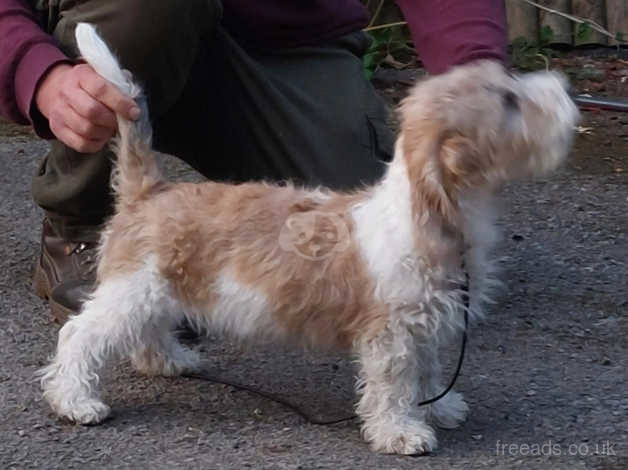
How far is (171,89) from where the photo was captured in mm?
3754

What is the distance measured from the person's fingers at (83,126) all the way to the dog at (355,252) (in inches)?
2.4

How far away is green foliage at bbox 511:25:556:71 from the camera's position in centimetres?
675

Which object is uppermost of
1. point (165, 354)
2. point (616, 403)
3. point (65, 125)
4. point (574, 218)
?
point (65, 125)

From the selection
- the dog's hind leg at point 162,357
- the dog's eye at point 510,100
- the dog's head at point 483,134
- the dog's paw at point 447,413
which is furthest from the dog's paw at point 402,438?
the dog's eye at point 510,100

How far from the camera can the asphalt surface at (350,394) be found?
311 cm

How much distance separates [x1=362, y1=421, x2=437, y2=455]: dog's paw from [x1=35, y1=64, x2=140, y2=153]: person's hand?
944mm

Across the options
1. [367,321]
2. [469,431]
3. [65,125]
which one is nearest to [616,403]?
[469,431]

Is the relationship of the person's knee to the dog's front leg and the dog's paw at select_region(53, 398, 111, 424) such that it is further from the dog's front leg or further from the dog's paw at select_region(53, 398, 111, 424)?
the dog's front leg

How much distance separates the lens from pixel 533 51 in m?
6.89

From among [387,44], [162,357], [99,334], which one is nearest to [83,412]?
[99,334]

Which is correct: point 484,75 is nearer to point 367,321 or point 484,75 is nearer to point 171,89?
point 367,321

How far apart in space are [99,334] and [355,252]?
66 cm

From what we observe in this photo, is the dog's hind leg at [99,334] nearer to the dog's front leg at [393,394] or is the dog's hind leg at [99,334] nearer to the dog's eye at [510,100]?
the dog's front leg at [393,394]

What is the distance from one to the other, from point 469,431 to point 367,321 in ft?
1.39
